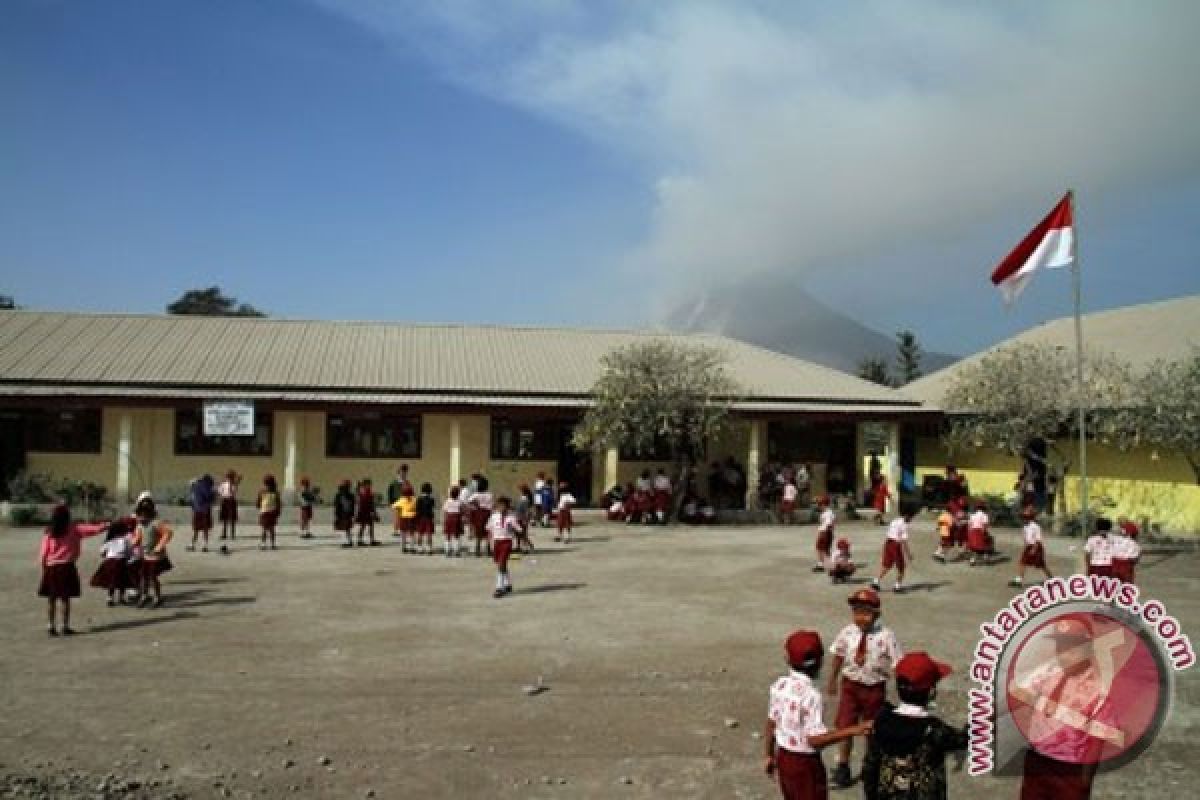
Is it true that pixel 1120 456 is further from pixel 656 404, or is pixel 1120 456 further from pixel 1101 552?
pixel 1101 552

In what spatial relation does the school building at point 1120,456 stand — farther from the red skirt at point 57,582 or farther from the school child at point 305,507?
the red skirt at point 57,582

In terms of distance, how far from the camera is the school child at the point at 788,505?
71.9 feet

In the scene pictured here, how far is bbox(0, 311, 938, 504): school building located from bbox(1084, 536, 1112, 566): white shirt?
12478 millimetres

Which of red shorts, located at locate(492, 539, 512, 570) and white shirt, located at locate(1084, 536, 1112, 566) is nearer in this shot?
white shirt, located at locate(1084, 536, 1112, 566)

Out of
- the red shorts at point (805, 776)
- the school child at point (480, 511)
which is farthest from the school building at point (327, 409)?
the red shorts at point (805, 776)

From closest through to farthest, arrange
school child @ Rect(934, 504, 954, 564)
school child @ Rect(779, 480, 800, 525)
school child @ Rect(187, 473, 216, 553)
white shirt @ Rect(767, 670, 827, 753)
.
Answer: white shirt @ Rect(767, 670, 827, 753)
school child @ Rect(187, 473, 216, 553)
school child @ Rect(934, 504, 954, 564)
school child @ Rect(779, 480, 800, 525)

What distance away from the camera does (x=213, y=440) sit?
23.6 meters

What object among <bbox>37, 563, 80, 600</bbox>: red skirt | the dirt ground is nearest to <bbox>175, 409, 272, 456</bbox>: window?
the dirt ground

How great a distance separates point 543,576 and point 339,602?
334 cm

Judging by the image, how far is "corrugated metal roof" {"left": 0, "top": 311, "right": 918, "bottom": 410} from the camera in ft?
75.7

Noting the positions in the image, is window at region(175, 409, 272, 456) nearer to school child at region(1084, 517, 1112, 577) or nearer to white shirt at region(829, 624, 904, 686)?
school child at region(1084, 517, 1112, 577)

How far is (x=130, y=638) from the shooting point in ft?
33.0

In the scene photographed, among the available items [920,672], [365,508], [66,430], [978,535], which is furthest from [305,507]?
[920,672]

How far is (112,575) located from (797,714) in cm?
987
